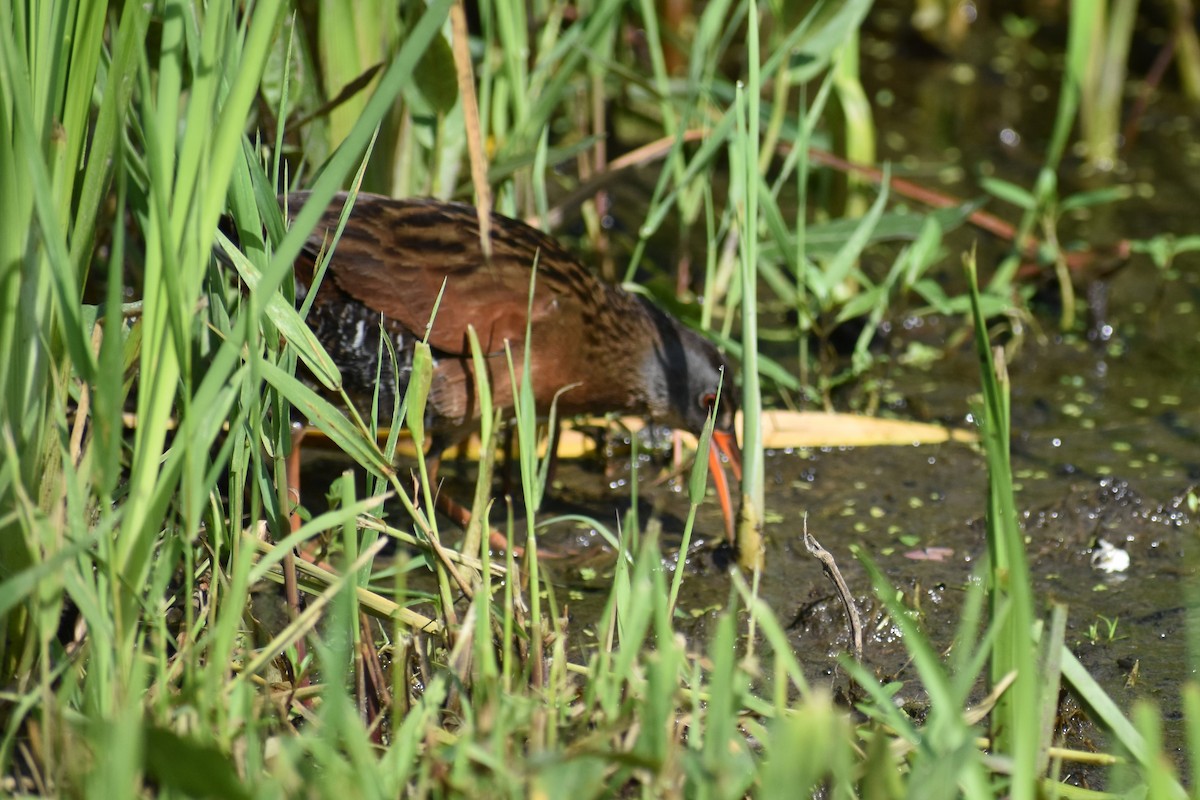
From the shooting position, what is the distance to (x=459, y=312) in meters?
2.95

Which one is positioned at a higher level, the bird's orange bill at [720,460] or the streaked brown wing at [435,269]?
the streaked brown wing at [435,269]

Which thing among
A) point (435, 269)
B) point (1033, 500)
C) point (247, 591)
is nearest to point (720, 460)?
point (1033, 500)

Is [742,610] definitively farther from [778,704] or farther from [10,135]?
[10,135]

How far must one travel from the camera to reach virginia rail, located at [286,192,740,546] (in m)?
2.91

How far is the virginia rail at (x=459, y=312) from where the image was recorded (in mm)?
2912

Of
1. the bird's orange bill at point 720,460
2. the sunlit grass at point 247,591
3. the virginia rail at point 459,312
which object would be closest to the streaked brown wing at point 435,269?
the virginia rail at point 459,312

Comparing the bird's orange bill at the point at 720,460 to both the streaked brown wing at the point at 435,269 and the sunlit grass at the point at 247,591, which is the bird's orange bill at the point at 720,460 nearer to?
the streaked brown wing at the point at 435,269

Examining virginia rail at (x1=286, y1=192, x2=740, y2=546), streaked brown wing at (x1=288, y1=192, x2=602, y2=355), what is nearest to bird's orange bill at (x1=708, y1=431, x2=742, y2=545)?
virginia rail at (x1=286, y1=192, x2=740, y2=546)

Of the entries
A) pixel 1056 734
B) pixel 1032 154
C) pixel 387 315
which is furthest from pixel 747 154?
pixel 1032 154

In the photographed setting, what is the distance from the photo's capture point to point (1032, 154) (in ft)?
17.2

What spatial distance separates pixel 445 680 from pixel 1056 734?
40.0 inches

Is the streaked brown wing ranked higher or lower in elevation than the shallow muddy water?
higher

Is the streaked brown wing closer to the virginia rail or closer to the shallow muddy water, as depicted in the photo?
the virginia rail

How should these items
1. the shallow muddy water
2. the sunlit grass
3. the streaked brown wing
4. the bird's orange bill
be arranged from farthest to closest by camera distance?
the bird's orange bill → the streaked brown wing → the shallow muddy water → the sunlit grass
